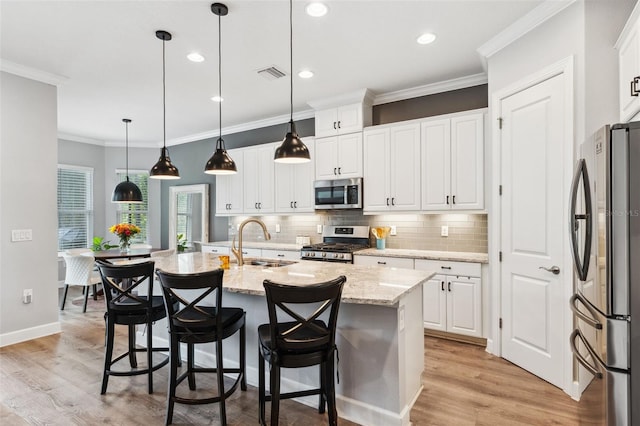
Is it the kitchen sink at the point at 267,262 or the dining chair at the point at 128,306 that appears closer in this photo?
the dining chair at the point at 128,306

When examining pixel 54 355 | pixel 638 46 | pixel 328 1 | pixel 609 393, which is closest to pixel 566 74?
pixel 638 46

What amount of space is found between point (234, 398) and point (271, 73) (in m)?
3.24

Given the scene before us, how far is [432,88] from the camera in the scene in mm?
4250

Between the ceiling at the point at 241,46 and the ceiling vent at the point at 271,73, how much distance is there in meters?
0.09

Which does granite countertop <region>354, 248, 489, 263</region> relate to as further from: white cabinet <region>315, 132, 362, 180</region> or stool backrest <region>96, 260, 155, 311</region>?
stool backrest <region>96, 260, 155, 311</region>

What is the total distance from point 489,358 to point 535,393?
2.10ft

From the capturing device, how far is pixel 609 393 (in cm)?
156

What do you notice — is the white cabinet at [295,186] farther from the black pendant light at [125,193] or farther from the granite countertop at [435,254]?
the black pendant light at [125,193]

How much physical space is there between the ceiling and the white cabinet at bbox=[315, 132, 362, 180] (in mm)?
624

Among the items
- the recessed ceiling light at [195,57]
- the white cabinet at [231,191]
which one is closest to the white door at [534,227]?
the recessed ceiling light at [195,57]

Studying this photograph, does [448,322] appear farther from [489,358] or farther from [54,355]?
[54,355]

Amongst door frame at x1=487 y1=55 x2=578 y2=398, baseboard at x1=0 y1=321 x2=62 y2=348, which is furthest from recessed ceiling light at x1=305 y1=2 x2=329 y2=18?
baseboard at x1=0 y1=321 x2=62 y2=348

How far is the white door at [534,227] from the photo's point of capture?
2676 mm

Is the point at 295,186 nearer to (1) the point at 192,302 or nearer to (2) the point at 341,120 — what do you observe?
(2) the point at 341,120
